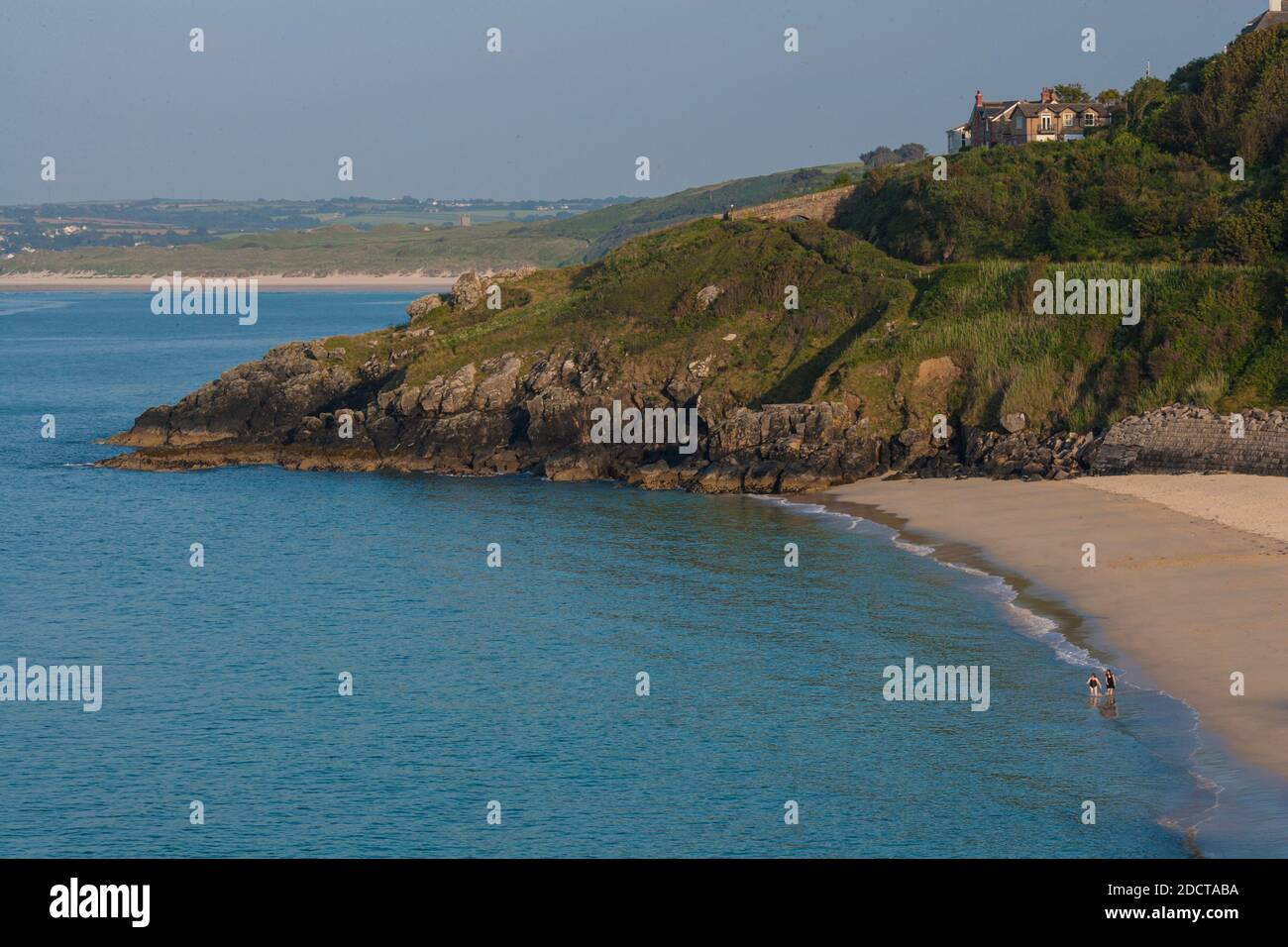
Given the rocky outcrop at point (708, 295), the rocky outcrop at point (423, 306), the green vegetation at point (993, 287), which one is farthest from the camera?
the rocky outcrop at point (423, 306)

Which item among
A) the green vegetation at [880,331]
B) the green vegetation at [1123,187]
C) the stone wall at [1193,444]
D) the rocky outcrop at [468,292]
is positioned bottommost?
the stone wall at [1193,444]

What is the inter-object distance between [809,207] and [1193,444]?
32011mm

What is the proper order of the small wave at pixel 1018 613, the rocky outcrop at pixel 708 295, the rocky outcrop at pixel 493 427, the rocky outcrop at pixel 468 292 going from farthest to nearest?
1. the rocky outcrop at pixel 468 292
2. the rocky outcrop at pixel 708 295
3. the rocky outcrop at pixel 493 427
4. the small wave at pixel 1018 613

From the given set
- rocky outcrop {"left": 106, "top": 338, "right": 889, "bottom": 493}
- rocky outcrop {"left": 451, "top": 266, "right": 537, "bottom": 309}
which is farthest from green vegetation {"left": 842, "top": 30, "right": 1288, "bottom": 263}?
rocky outcrop {"left": 451, "top": 266, "right": 537, "bottom": 309}

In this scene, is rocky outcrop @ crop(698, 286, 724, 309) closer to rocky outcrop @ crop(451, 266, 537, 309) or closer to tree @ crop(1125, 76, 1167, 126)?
rocky outcrop @ crop(451, 266, 537, 309)

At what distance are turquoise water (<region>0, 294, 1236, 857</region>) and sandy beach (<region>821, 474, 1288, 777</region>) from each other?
1.46 meters

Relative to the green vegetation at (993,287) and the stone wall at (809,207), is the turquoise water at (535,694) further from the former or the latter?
the stone wall at (809,207)

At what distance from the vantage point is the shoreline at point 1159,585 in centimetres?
2473

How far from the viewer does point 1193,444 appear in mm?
48844

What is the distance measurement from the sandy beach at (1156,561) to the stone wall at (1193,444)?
40.5 inches

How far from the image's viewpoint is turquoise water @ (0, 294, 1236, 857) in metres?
23.7

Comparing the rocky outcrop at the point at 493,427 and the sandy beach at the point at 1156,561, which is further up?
the rocky outcrop at the point at 493,427

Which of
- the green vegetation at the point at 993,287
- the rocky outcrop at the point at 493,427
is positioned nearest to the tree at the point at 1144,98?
the green vegetation at the point at 993,287
